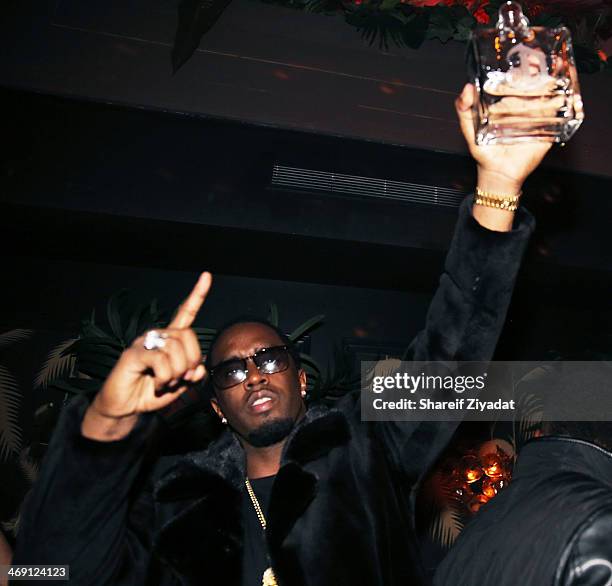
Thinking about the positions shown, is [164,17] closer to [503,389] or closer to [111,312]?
[111,312]

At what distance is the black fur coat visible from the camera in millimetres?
1198

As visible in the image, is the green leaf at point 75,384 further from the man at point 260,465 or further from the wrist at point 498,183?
the wrist at point 498,183

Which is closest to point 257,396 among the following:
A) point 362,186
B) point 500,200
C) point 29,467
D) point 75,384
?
point 500,200

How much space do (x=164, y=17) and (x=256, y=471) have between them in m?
2.73

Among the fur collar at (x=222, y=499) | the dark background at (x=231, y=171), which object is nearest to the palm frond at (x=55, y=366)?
the dark background at (x=231, y=171)

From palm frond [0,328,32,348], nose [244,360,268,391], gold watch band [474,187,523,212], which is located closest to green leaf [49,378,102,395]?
palm frond [0,328,32,348]

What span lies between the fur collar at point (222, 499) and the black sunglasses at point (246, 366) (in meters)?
0.24

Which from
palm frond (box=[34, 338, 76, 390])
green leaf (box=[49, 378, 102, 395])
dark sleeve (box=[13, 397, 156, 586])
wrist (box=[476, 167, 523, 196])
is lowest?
palm frond (box=[34, 338, 76, 390])

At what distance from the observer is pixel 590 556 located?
72 cm

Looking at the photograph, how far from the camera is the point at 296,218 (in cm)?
355

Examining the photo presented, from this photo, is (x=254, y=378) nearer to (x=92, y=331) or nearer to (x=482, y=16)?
(x=92, y=331)

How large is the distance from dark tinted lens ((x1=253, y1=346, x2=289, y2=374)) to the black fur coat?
0.25 meters

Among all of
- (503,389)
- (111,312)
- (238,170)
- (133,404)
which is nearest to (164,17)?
(238,170)

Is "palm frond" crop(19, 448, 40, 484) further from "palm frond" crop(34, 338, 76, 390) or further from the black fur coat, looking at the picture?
the black fur coat
